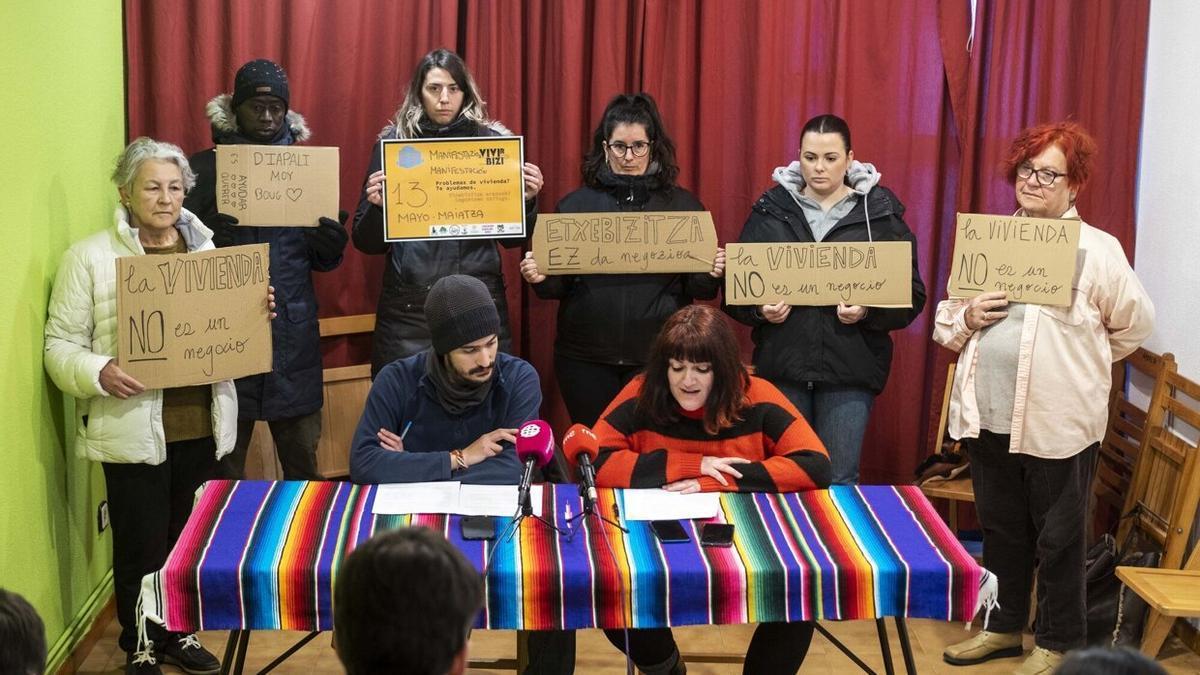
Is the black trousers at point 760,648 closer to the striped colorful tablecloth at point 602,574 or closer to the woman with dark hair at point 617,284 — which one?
the striped colorful tablecloth at point 602,574

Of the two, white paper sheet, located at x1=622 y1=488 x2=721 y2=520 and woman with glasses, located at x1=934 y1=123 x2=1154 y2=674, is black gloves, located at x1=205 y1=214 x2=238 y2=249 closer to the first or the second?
white paper sheet, located at x1=622 y1=488 x2=721 y2=520

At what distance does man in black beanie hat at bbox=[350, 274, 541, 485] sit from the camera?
3355mm

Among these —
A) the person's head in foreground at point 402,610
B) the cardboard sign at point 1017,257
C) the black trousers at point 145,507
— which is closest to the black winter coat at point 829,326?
the cardboard sign at point 1017,257

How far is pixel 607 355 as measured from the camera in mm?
4359

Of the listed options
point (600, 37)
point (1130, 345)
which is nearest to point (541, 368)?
point (600, 37)

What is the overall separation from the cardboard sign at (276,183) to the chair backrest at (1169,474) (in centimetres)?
300

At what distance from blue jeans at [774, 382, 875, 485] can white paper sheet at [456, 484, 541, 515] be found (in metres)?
1.26

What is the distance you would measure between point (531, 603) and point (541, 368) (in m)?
2.46

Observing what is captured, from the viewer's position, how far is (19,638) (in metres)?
1.90

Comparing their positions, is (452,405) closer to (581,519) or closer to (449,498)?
(449,498)

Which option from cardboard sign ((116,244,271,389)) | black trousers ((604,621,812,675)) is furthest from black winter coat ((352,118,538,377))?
black trousers ((604,621,812,675))

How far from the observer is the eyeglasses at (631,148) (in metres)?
4.30

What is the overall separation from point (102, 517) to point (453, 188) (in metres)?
1.65

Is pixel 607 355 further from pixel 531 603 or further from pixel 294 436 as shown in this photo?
pixel 531 603
